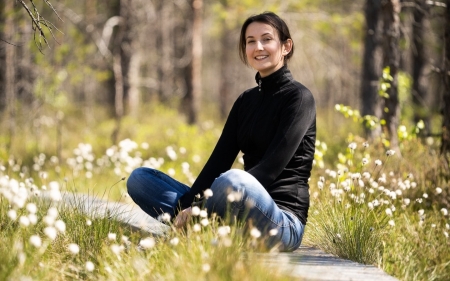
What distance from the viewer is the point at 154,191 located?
404 cm

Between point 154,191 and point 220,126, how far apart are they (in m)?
11.1

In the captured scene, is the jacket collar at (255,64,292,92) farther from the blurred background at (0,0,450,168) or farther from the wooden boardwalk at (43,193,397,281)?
the blurred background at (0,0,450,168)

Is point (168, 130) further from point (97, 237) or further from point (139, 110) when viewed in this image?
point (97, 237)

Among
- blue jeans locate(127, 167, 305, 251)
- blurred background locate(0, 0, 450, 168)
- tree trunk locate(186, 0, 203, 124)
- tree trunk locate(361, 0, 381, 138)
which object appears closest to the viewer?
blue jeans locate(127, 167, 305, 251)

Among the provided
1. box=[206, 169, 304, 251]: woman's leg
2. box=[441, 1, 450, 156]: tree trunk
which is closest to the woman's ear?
box=[206, 169, 304, 251]: woman's leg

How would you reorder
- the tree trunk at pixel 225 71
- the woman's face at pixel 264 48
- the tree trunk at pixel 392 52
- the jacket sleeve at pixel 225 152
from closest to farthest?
the woman's face at pixel 264 48
the jacket sleeve at pixel 225 152
the tree trunk at pixel 392 52
the tree trunk at pixel 225 71

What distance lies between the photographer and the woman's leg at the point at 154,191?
13.2 ft

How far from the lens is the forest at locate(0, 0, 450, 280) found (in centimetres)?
371

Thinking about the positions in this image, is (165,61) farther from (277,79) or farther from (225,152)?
(277,79)

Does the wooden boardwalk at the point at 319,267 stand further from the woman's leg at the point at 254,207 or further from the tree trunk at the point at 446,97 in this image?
the tree trunk at the point at 446,97

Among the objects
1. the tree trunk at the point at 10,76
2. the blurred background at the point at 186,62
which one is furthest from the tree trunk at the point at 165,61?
the tree trunk at the point at 10,76

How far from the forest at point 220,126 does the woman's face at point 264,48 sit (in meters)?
0.91

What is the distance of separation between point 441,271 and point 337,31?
11231mm

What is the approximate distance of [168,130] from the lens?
11664 mm
